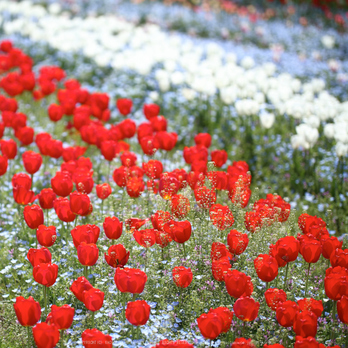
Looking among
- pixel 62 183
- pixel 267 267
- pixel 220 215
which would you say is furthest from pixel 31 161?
pixel 267 267

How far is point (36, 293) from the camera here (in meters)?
3.02

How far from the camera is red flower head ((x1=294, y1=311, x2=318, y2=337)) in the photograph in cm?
222

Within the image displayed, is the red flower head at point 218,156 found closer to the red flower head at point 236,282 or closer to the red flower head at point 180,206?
the red flower head at point 180,206

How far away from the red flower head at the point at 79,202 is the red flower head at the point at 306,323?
144cm

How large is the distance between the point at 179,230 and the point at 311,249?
76 centimetres

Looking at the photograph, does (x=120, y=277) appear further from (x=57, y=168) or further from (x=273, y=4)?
(x=273, y=4)

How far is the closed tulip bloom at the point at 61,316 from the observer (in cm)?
220

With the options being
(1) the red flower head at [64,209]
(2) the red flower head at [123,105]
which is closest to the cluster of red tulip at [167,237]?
(1) the red flower head at [64,209]

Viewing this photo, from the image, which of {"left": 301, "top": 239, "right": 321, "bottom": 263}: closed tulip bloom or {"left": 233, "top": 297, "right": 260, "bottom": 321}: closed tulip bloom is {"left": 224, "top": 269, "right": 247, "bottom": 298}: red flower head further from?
{"left": 301, "top": 239, "right": 321, "bottom": 263}: closed tulip bloom

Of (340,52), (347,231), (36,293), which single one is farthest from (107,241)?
(340,52)

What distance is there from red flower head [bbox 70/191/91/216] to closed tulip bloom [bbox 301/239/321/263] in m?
1.33

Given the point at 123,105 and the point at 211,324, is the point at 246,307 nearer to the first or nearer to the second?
the point at 211,324

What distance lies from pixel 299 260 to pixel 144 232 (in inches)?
46.3

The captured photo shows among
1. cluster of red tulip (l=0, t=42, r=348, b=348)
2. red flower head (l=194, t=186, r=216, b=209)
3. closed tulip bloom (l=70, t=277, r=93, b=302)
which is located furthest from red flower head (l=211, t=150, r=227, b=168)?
closed tulip bloom (l=70, t=277, r=93, b=302)
